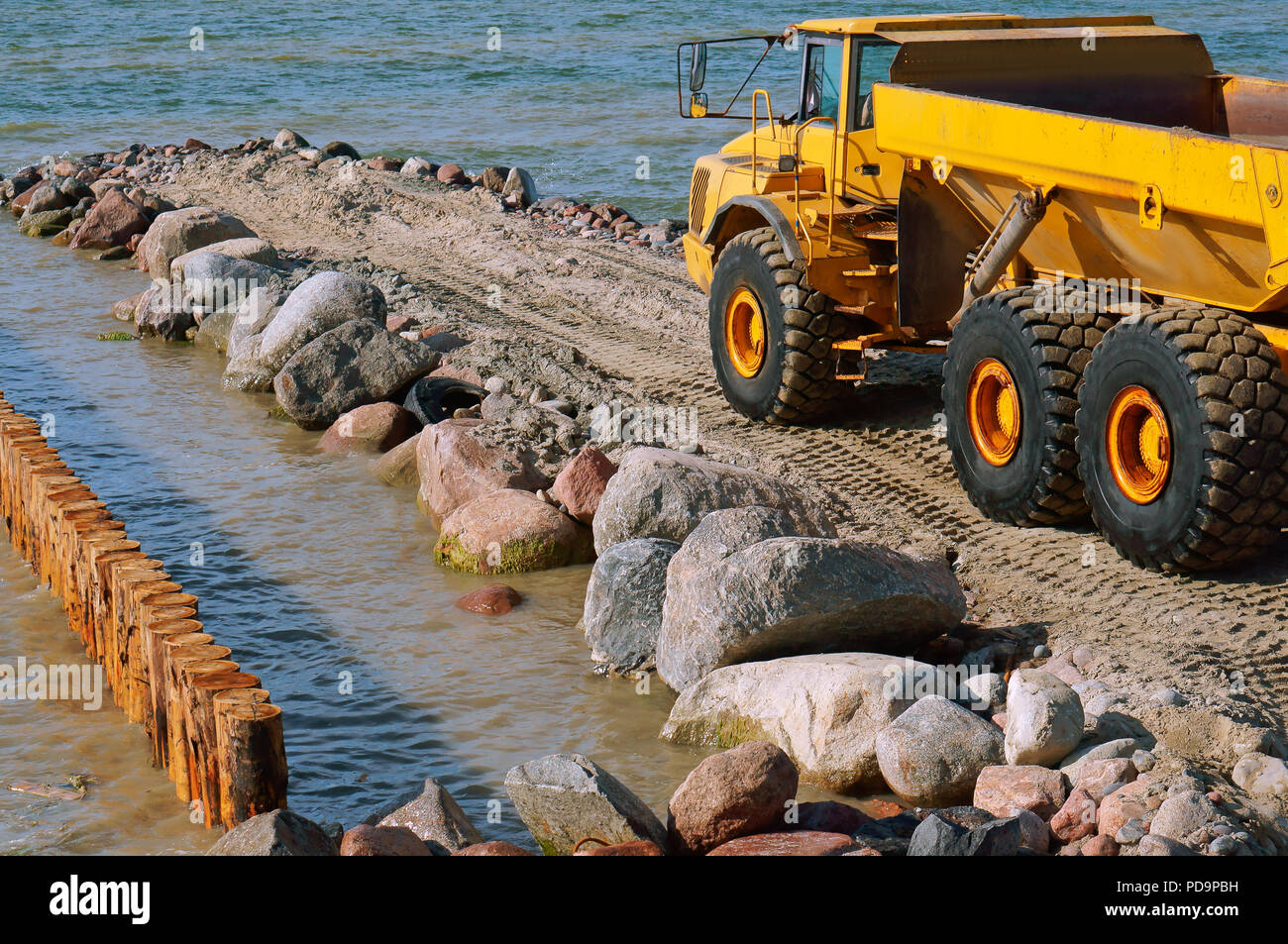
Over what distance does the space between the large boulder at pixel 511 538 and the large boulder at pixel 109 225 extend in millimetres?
9937

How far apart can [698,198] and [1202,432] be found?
4.78 meters

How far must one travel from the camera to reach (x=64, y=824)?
15.9ft

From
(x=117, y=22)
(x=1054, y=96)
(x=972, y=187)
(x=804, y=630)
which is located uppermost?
(x=117, y=22)

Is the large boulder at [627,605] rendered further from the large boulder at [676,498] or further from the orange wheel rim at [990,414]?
the orange wheel rim at [990,414]

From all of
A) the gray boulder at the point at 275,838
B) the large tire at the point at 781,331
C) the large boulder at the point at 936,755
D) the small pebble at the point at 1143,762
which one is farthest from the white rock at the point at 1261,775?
the large tire at the point at 781,331

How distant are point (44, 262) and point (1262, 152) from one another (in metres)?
13.5

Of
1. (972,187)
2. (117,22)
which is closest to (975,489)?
(972,187)

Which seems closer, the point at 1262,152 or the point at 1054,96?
the point at 1262,152

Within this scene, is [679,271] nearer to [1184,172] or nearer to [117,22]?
[1184,172]

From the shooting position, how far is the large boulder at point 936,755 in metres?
4.79

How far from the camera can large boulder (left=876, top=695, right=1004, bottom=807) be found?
15.7 ft

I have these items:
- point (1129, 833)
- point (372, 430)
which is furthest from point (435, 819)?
point (372, 430)
